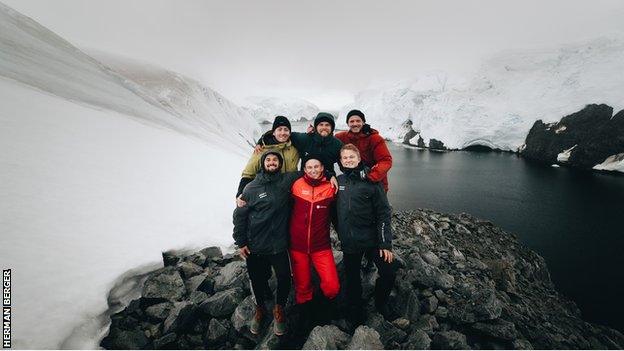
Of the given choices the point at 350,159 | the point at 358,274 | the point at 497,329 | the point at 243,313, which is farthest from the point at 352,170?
the point at 497,329

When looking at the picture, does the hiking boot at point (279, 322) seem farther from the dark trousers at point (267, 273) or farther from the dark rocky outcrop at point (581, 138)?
the dark rocky outcrop at point (581, 138)

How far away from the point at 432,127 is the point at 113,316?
56.2 metres

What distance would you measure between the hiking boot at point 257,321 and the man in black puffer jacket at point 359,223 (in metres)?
1.14

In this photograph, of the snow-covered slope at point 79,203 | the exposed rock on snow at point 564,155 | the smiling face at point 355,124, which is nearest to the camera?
the snow-covered slope at point 79,203

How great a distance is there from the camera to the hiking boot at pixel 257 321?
145 inches

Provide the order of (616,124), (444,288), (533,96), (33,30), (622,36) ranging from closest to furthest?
1. (444,288)
2. (33,30)
3. (616,124)
4. (622,36)
5. (533,96)

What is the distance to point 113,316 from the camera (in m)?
3.76

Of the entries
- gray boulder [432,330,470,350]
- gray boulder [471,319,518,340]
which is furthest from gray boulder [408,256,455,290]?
gray boulder [432,330,470,350]

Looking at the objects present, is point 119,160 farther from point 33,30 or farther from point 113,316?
point 33,30

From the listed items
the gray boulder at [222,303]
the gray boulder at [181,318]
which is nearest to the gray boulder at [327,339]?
the gray boulder at [222,303]

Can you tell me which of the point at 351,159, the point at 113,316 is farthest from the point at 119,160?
the point at 351,159

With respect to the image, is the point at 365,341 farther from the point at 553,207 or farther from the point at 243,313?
the point at 553,207

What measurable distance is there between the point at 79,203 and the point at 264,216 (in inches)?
139

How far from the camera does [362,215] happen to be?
3.62 meters
